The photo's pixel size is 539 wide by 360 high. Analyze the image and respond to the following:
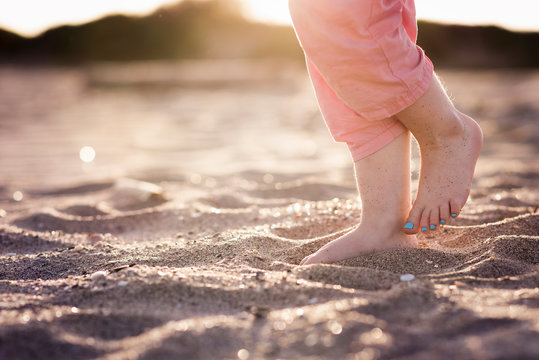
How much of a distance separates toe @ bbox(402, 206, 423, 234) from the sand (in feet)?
0.25

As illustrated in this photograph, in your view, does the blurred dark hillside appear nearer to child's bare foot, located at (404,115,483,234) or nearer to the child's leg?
child's bare foot, located at (404,115,483,234)

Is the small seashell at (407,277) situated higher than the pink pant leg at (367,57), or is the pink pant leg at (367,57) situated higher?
the pink pant leg at (367,57)

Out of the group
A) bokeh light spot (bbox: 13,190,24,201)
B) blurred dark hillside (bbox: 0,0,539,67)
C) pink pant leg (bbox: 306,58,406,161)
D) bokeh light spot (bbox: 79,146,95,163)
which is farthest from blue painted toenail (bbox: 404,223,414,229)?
blurred dark hillside (bbox: 0,0,539,67)

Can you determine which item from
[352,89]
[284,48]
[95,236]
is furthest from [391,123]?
[284,48]

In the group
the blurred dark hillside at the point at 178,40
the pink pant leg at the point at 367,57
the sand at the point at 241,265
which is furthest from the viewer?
the blurred dark hillside at the point at 178,40

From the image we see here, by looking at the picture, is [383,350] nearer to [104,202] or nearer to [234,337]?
[234,337]

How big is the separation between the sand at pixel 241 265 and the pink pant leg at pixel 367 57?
463mm

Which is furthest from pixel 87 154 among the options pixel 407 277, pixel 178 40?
pixel 178 40

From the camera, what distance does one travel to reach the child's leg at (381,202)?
1.70m

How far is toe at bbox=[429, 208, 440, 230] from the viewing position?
5.68ft

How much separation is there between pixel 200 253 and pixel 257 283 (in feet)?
1.41

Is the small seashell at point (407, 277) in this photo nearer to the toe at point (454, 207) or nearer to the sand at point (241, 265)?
the sand at point (241, 265)

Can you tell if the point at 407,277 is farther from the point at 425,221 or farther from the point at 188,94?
the point at 188,94

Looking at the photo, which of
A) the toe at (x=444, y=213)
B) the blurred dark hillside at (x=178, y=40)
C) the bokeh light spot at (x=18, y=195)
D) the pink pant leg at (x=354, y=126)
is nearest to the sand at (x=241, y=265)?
the bokeh light spot at (x=18, y=195)
